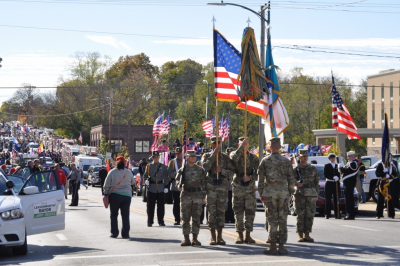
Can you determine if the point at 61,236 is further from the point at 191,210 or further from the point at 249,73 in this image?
the point at 249,73

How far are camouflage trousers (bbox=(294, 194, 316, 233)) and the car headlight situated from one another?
542cm

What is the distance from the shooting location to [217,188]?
42.0 feet

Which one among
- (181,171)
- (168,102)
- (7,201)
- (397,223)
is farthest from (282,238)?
(168,102)

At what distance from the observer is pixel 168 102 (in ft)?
348

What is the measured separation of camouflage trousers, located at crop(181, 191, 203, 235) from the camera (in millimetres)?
12789

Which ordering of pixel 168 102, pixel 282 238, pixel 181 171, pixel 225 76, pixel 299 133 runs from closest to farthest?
pixel 282 238
pixel 181 171
pixel 225 76
pixel 299 133
pixel 168 102

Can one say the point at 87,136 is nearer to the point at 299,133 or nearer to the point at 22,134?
the point at 22,134

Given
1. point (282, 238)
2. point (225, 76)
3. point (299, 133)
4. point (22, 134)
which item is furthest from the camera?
point (22, 134)

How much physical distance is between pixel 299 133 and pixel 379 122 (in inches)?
421

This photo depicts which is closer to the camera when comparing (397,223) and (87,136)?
(397,223)

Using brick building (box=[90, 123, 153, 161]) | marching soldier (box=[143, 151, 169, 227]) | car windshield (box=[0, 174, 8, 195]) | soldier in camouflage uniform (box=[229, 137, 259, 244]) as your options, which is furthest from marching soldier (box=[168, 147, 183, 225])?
brick building (box=[90, 123, 153, 161])

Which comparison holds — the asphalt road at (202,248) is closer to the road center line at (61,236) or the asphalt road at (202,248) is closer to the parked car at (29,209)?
the road center line at (61,236)

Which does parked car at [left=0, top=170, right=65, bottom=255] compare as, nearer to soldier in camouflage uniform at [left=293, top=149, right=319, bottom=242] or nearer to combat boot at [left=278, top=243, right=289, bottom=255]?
combat boot at [left=278, top=243, right=289, bottom=255]

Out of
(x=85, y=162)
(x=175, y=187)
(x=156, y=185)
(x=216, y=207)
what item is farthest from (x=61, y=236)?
(x=85, y=162)
